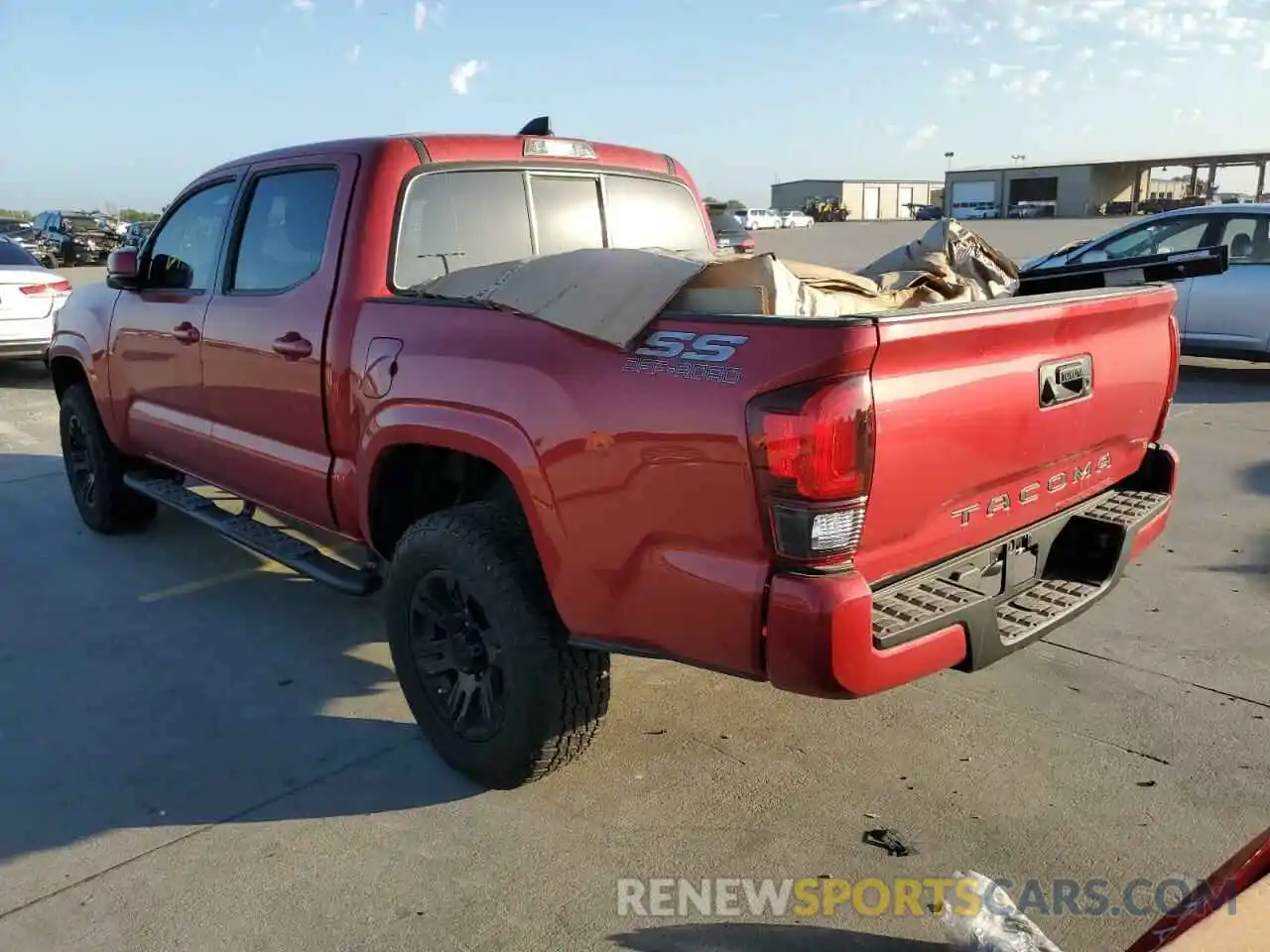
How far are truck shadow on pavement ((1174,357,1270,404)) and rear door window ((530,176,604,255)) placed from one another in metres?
6.78

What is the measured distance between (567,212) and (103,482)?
10.9ft

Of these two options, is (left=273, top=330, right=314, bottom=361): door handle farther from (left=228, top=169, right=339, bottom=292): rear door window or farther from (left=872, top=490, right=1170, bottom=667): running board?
(left=872, top=490, right=1170, bottom=667): running board

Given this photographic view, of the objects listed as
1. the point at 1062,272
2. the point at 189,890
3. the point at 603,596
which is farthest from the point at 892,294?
the point at 189,890

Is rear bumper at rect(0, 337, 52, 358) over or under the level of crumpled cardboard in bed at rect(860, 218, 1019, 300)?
under

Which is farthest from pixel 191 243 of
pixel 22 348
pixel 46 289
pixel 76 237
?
pixel 76 237

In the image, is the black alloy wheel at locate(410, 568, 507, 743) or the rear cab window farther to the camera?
the rear cab window

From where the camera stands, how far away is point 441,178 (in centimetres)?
376

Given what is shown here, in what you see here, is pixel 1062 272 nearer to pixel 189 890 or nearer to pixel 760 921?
pixel 760 921

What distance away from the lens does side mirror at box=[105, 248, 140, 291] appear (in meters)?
4.86

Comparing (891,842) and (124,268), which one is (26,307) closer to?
(124,268)

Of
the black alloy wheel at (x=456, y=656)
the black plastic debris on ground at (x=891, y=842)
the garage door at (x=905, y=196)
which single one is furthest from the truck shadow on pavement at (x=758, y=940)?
the garage door at (x=905, y=196)

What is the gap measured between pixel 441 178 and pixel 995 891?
9.51 ft

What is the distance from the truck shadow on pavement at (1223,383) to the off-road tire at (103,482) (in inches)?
322

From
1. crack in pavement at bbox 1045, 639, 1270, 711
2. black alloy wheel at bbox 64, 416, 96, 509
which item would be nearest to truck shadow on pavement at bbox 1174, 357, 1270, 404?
crack in pavement at bbox 1045, 639, 1270, 711
